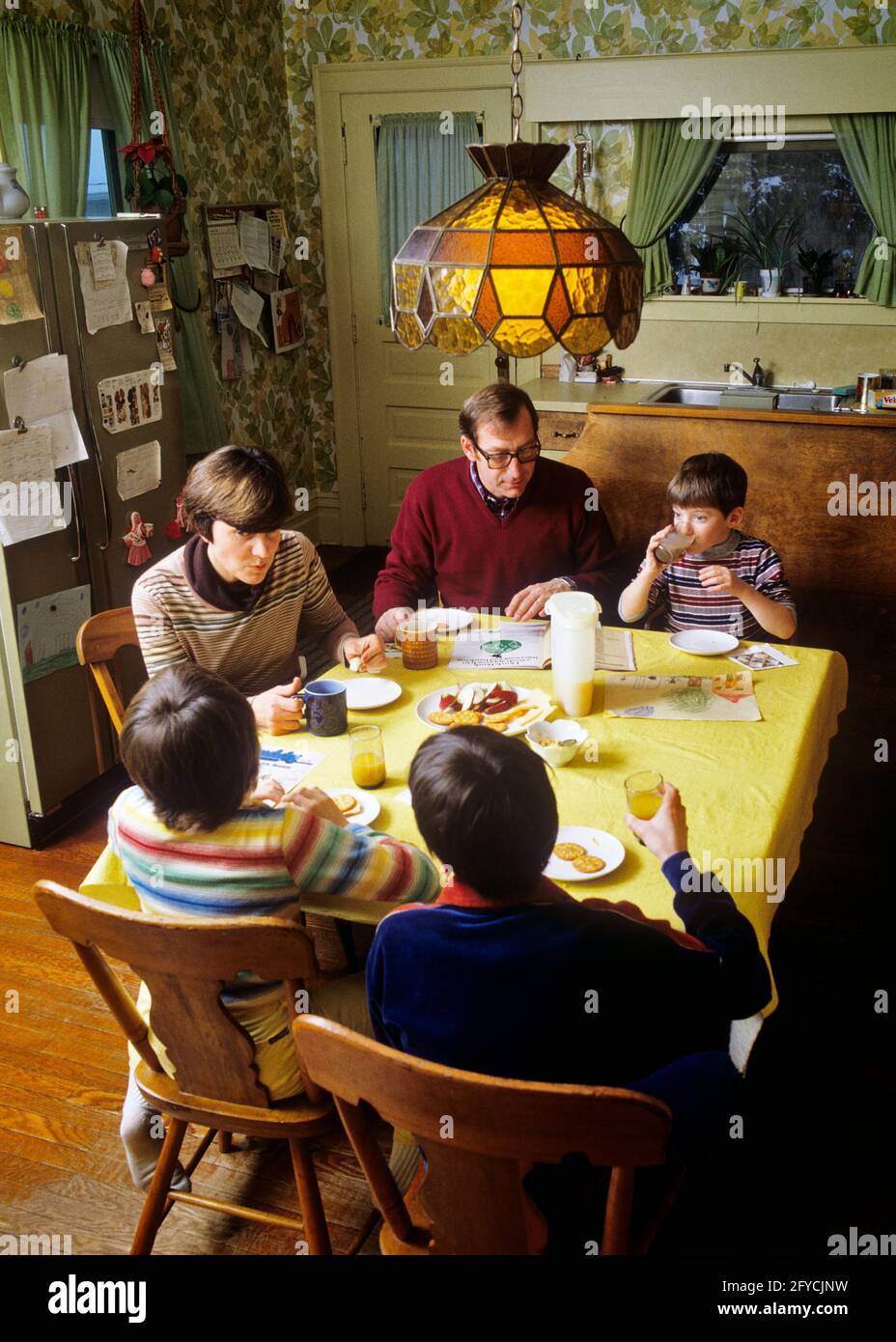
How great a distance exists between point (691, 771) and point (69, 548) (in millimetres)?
2030

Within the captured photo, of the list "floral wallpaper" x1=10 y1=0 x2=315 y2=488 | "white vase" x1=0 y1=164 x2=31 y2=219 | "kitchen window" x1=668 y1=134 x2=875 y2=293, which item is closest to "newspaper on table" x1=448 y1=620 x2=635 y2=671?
"white vase" x1=0 y1=164 x2=31 y2=219

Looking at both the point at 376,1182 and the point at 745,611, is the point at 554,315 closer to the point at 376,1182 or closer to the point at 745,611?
the point at 376,1182

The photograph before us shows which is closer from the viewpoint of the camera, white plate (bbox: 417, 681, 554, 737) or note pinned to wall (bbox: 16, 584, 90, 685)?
white plate (bbox: 417, 681, 554, 737)

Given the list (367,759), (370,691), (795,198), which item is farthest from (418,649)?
(795,198)

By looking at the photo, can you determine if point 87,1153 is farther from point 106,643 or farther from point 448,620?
point 448,620

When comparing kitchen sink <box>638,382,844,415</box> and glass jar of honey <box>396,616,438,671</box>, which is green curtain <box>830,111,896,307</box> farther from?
glass jar of honey <box>396,616,438,671</box>

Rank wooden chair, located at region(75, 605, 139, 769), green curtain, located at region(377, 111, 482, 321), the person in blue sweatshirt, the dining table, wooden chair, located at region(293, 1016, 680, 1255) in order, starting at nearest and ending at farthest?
wooden chair, located at region(293, 1016, 680, 1255), the person in blue sweatshirt, the dining table, wooden chair, located at region(75, 605, 139, 769), green curtain, located at region(377, 111, 482, 321)

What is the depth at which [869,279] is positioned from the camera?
4699 millimetres

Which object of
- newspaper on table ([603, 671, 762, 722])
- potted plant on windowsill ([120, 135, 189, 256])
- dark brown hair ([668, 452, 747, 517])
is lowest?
newspaper on table ([603, 671, 762, 722])

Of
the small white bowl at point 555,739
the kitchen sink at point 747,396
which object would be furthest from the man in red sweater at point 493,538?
the kitchen sink at point 747,396

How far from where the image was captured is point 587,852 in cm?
168

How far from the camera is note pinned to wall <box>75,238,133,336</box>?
10.2 ft

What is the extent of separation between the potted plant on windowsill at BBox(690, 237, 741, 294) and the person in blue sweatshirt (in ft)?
14.1

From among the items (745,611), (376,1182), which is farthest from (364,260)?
(376,1182)
